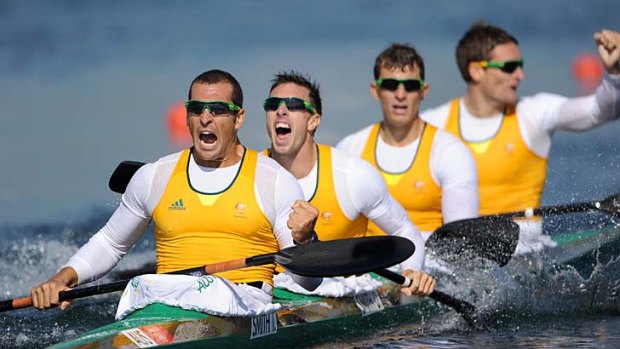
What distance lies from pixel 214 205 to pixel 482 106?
432 cm

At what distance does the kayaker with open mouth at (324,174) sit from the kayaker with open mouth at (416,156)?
1.26 meters

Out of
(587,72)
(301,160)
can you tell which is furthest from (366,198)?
(587,72)

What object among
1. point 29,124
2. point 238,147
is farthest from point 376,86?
point 29,124

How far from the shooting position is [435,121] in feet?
36.0

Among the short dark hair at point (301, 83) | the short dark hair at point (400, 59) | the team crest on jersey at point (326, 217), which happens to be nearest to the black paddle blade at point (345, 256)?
the team crest on jersey at point (326, 217)

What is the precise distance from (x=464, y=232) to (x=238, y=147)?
8.25 feet

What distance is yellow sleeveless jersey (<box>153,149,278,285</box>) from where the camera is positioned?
276 inches

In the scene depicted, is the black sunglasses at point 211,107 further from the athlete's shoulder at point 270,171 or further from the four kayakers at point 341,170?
the athlete's shoulder at point 270,171

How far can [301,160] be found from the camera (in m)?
8.29

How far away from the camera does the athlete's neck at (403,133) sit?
9688mm

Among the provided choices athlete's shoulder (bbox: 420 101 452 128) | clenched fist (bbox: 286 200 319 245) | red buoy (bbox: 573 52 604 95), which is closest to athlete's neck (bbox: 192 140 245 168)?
clenched fist (bbox: 286 200 319 245)

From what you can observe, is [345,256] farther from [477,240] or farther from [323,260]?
[477,240]

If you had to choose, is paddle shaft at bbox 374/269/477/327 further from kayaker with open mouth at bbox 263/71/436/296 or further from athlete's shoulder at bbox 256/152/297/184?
athlete's shoulder at bbox 256/152/297/184

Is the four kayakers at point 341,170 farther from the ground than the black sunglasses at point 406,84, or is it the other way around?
the black sunglasses at point 406,84
